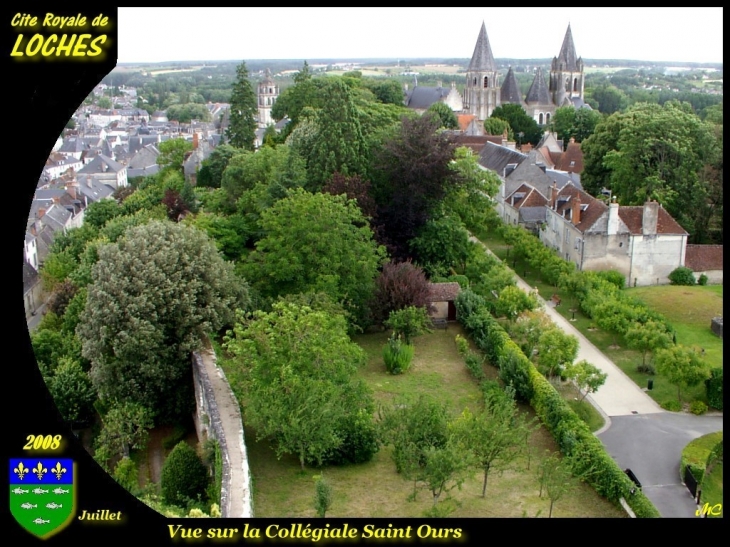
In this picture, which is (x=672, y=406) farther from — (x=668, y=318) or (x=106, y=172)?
(x=106, y=172)

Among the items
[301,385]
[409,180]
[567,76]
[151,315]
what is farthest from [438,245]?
[567,76]

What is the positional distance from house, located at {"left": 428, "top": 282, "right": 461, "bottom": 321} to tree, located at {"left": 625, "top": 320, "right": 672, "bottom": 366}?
7209 mm

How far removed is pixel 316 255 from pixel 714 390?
48.1 feet

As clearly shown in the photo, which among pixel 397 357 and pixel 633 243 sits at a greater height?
pixel 633 243

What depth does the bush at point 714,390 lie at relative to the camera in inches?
1024

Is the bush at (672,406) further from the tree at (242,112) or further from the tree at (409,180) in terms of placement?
the tree at (242,112)

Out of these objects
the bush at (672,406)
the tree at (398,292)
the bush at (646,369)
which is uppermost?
the tree at (398,292)

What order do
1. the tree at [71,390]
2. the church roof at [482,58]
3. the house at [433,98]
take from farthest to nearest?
the house at [433,98] → the church roof at [482,58] → the tree at [71,390]

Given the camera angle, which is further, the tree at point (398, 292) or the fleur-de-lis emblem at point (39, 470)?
the tree at point (398, 292)

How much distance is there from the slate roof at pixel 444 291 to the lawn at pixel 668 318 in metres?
5.58

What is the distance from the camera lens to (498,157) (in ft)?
181

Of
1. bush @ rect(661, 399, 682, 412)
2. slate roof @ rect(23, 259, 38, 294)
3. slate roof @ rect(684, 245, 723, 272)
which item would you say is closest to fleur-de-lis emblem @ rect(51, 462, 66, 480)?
bush @ rect(661, 399, 682, 412)

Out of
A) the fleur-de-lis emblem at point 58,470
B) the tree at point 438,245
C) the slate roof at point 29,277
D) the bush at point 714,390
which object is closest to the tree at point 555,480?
the bush at point 714,390

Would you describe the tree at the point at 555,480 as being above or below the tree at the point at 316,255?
below
